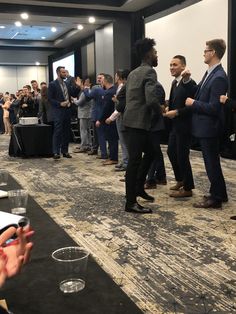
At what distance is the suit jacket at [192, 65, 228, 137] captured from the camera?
299cm

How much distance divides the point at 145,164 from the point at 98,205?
560mm

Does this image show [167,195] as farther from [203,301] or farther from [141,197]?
[203,301]

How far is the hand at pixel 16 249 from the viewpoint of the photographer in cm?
74

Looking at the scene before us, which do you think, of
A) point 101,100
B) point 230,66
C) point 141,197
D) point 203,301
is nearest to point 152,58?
point 141,197

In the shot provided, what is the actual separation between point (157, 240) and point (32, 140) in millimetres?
4208

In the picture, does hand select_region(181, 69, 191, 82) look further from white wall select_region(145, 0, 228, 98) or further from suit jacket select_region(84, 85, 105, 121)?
white wall select_region(145, 0, 228, 98)

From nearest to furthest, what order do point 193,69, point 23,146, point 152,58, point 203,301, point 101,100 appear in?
point 203,301 < point 152,58 < point 101,100 < point 23,146 < point 193,69

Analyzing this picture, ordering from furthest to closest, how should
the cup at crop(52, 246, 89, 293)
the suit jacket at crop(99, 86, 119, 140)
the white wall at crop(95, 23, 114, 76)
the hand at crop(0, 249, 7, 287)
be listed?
1. the white wall at crop(95, 23, 114, 76)
2. the suit jacket at crop(99, 86, 119, 140)
3. the cup at crop(52, 246, 89, 293)
4. the hand at crop(0, 249, 7, 287)

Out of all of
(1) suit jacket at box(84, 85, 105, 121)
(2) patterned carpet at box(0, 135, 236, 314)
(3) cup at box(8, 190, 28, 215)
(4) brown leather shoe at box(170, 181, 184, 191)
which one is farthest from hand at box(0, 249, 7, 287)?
(1) suit jacket at box(84, 85, 105, 121)

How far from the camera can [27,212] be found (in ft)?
4.89

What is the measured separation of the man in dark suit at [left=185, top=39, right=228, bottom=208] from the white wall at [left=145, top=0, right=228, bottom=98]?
3535 mm

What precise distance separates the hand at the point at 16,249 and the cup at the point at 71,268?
0.17m

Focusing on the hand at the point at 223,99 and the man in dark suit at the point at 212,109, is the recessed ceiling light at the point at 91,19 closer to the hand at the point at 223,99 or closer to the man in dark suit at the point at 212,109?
the man in dark suit at the point at 212,109

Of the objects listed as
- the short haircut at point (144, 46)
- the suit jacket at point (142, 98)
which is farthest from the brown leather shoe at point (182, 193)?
the short haircut at point (144, 46)
